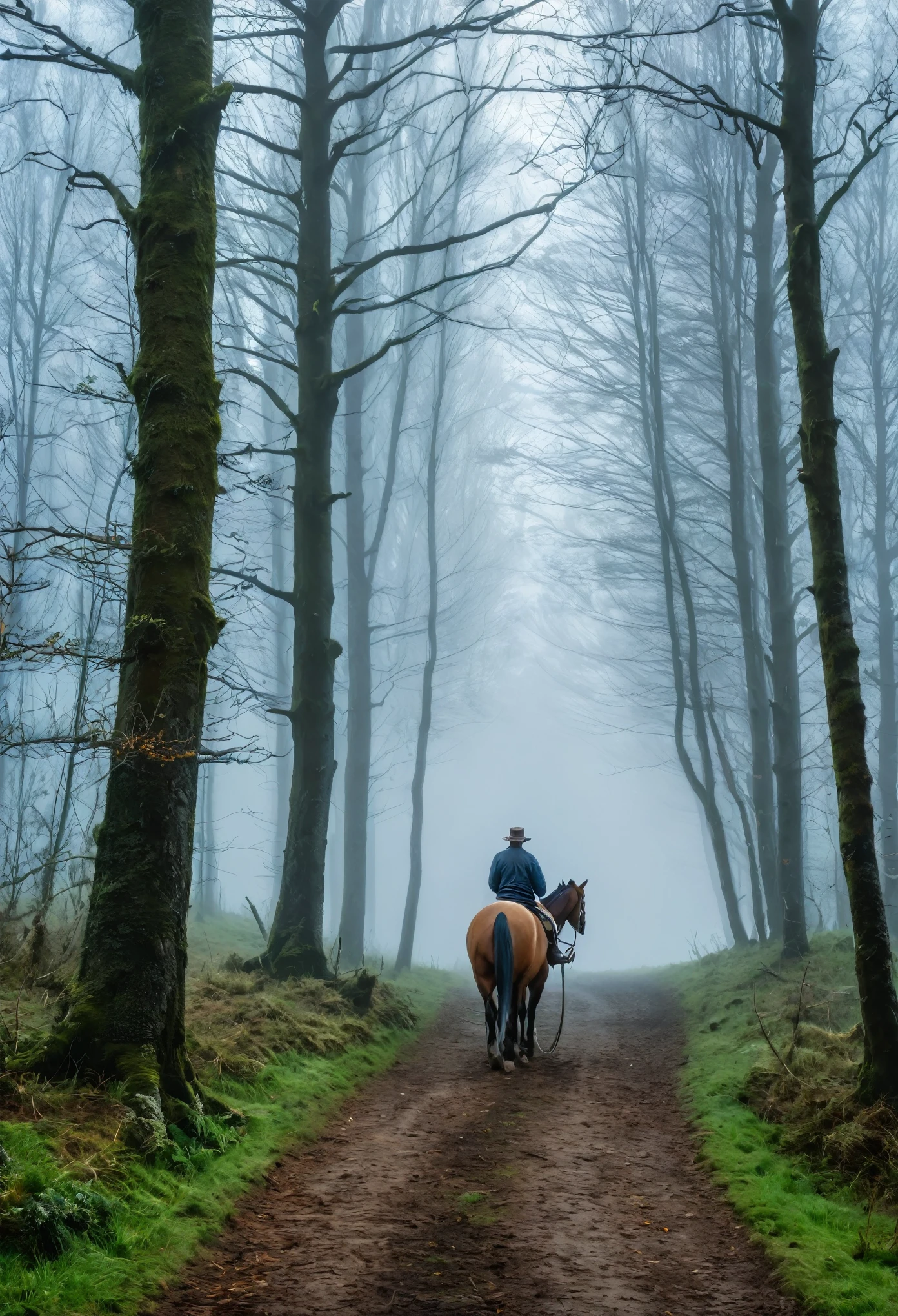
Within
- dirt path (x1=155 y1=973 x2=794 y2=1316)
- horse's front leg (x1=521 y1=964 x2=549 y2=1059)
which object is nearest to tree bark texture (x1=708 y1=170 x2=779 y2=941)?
horse's front leg (x1=521 y1=964 x2=549 y2=1059)

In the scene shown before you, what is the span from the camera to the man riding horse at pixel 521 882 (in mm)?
10359

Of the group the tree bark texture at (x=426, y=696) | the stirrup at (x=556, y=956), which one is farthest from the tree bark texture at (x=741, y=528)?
the stirrup at (x=556, y=956)

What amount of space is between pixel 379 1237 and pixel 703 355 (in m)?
16.2

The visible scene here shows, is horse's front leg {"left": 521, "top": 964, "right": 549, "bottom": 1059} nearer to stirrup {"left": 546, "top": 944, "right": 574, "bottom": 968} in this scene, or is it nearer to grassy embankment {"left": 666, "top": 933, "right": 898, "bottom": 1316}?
stirrup {"left": 546, "top": 944, "right": 574, "bottom": 968}

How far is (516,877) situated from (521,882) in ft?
0.25

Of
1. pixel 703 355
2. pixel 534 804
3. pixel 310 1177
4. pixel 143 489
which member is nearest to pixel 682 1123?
pixel 310 1177

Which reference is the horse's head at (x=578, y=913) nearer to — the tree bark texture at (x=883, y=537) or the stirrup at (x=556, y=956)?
the stirrup at (x=556, y=956)

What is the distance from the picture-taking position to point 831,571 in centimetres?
723

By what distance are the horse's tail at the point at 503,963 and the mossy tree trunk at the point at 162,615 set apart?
12.0ft

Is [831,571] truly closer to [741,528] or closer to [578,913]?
[578,913]

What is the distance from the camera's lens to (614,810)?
273ft

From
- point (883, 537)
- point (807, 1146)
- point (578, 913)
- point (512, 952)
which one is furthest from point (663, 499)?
point (807, 1146)

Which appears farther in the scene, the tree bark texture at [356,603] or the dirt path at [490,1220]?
the tree bark texture at [356,603]

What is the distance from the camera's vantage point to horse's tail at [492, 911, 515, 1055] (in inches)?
360
